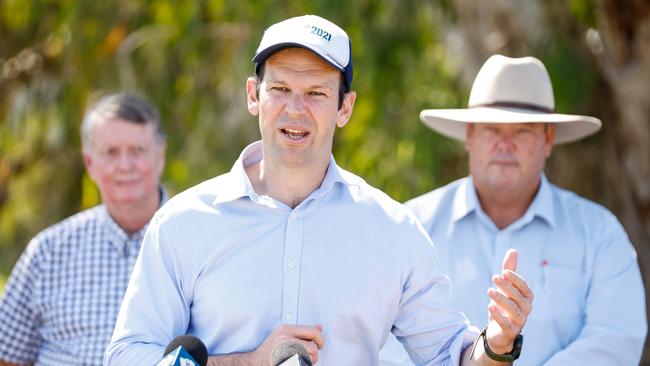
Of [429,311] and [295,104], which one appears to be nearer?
[295,104]

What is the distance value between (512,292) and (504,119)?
5.83 feet

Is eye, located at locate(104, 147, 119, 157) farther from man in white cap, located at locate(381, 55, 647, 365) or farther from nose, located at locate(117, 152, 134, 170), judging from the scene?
man in white cap, located at locate(381, 55, 647, 365)

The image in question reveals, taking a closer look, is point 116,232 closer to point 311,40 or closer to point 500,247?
point 500,247

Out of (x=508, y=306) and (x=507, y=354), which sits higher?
(x=508, y=306)

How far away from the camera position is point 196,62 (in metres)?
8.92

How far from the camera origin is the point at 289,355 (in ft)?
8.61

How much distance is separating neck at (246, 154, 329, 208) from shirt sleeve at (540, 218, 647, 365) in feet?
4.77

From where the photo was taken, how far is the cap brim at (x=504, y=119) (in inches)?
179

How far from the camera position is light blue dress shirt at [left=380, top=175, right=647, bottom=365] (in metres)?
4.26

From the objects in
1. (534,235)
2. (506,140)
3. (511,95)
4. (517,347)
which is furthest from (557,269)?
(517,347)

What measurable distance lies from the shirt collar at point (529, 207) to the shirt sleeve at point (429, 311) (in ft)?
4.65

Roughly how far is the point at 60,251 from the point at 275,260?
1.86m

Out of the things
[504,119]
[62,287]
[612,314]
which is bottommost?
[612,314]

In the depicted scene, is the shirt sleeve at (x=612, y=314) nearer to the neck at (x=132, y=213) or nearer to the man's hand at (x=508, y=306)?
the man's hand at (x=508, y=306)
